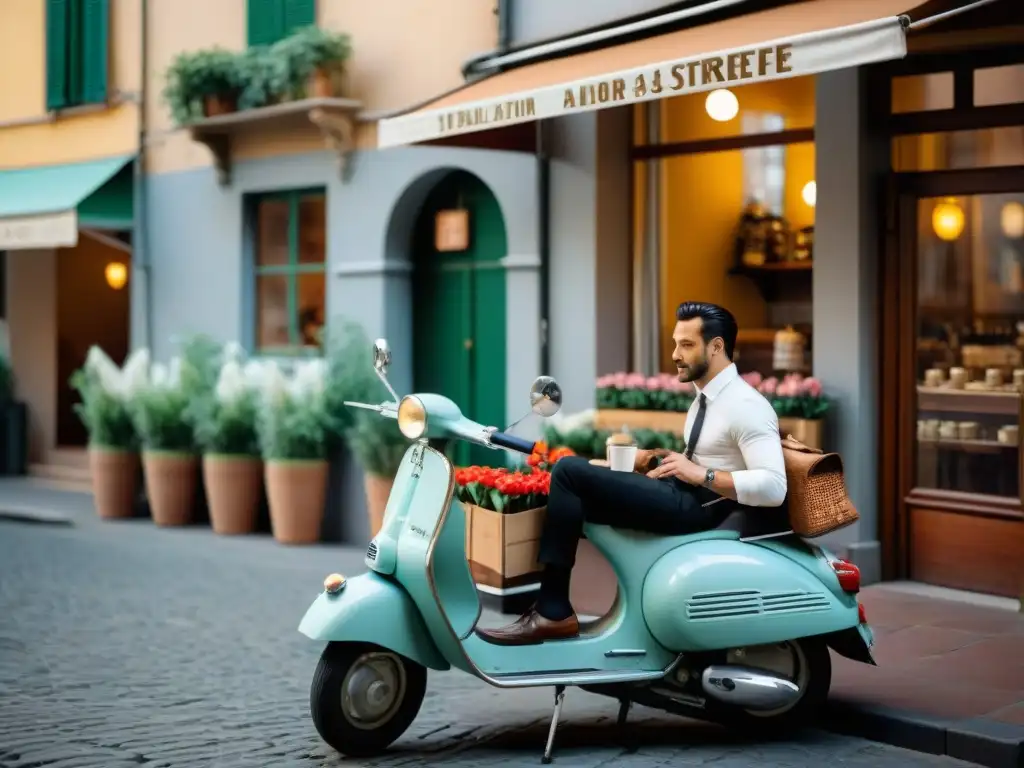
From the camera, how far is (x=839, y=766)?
219 inches

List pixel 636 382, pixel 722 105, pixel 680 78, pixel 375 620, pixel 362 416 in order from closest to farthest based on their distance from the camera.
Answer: pixel 375 620
pixel 680 78
pixel 636 382
pixel 722 105
pixel 362 416

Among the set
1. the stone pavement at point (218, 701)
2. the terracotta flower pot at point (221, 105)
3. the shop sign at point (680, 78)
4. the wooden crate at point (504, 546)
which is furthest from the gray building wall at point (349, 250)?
the wooden crate at point (504, 546)

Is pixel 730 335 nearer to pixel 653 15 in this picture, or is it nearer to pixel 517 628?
pixel 517 628

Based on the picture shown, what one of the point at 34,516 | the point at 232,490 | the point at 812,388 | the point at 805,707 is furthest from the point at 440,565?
the point at 34,516

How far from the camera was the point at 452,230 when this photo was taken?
11867 millimetres

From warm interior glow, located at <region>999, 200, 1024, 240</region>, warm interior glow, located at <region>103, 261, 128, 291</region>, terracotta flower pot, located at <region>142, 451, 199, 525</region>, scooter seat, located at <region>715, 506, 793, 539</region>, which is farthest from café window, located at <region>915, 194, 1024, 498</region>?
warm interior glow, located at <region>103, 261, 128, 291</region>

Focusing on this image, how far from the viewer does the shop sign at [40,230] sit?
1398 cm

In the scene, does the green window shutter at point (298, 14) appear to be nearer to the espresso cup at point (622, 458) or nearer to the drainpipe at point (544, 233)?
the drainpipe at point (544, 233)

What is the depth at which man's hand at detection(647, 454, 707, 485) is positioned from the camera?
18.5 ft

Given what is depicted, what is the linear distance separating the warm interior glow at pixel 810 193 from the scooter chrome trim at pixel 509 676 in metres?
4.13

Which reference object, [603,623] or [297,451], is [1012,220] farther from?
[297,451]

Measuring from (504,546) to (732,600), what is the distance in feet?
3.52

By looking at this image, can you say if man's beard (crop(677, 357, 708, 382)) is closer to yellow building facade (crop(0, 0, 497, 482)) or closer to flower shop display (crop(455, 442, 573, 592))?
flower shop display (crop(455, 442, 573, 592))

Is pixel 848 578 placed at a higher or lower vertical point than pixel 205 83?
lower
